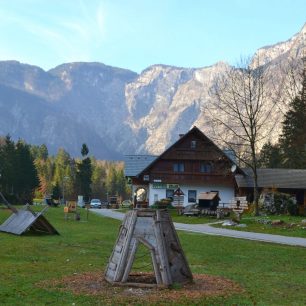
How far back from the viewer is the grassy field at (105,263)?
34.1ft

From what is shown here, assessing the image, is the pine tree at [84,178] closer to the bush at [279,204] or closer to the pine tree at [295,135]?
the pine tree at [295,135]

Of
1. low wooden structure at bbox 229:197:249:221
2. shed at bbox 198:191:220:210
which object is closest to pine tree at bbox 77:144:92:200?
shed at bbox 198:191:220:210

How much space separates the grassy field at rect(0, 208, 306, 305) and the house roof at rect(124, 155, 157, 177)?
131 ft

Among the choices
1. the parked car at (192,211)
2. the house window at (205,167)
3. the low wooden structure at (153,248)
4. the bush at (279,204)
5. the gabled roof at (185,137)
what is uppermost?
the gabled roof at (185,137)

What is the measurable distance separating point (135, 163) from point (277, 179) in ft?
62.0

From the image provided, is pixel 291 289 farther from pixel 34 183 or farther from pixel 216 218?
pixel 34 183

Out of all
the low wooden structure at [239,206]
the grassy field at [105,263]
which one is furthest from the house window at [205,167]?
the grassy field at [105,263]

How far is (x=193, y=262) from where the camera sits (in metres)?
16.6

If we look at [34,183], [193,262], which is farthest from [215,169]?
[193,262]

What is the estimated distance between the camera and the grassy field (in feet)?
34.1

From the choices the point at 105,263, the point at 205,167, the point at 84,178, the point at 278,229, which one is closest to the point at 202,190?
the point at 205,167

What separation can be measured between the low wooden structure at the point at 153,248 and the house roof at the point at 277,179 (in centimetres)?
4285

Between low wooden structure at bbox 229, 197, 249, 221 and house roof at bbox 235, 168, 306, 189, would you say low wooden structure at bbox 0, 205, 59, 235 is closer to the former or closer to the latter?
low wooden structure at bbox 229, 197, 249, 221

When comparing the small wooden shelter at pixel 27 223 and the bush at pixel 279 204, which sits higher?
the bush at pixel 279 204
